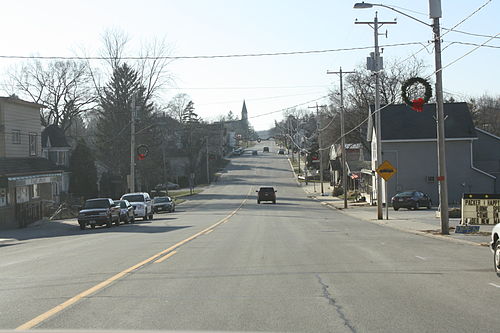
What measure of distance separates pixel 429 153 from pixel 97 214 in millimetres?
31128

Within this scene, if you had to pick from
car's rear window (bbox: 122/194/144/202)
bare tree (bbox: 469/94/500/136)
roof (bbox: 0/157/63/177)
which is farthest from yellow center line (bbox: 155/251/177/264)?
bare tree (bbox: 469/94/500/136)

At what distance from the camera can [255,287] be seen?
10.3 metres

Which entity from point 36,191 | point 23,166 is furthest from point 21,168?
point 36,191

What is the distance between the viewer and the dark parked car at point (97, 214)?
103ft

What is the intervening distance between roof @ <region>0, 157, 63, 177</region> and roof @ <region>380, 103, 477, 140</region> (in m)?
28.1

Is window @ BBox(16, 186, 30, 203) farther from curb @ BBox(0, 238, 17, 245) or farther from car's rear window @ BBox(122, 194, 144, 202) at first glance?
curb @ BBox(0, 238, 17, 245)

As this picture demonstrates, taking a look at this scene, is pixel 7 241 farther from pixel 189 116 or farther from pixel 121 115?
pixel 189 116

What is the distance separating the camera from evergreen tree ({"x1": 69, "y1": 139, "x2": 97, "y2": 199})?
206ft

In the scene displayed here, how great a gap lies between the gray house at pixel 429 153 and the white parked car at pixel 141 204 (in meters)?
21.7

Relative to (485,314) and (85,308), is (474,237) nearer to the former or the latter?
(485,314)

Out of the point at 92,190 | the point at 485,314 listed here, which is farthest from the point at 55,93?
the point at 485,314

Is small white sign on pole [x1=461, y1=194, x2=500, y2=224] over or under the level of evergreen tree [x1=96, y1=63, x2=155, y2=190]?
under

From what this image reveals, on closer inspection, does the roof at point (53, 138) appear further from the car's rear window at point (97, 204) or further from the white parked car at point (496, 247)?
the white parked car at point (496, 247)

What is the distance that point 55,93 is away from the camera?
79.4m
